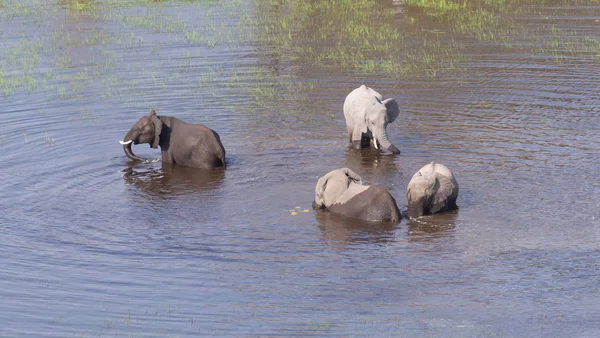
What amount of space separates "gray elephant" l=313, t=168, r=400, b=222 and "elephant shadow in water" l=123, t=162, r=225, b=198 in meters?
2.44

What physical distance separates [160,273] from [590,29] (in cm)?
2024

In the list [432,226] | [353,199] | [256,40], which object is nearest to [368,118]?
[353,199]

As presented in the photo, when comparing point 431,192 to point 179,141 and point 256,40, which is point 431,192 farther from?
point 256,40

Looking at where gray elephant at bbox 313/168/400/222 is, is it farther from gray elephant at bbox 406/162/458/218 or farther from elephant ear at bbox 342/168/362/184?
gray elephant at bbox 406/162/458/218

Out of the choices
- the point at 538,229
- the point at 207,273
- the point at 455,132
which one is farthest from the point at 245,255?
the point at 455,132

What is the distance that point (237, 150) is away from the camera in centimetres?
1922

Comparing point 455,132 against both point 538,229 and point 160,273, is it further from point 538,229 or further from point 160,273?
point 160,273

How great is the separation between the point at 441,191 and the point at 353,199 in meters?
1.30

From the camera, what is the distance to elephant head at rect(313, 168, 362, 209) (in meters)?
15.4

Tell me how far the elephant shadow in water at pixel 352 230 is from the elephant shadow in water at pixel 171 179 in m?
2.84

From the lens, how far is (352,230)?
1480 cm

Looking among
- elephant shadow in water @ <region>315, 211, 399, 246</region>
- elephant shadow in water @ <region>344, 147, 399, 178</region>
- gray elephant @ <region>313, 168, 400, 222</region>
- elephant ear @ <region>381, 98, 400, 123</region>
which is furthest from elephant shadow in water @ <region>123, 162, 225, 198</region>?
elephant ear @ <region>381, 98, 400, 123</region>

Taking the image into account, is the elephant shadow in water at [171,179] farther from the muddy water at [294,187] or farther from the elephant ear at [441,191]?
the elephant ear at [441,191]

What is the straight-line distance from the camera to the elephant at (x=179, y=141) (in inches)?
719
